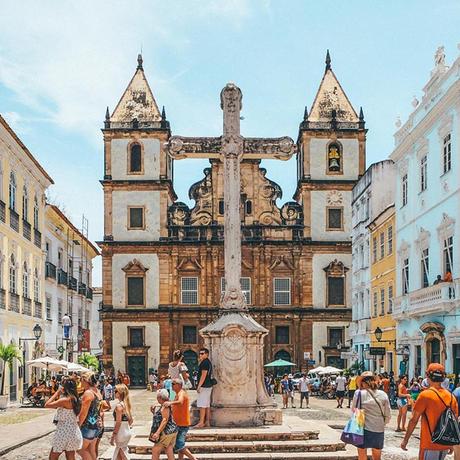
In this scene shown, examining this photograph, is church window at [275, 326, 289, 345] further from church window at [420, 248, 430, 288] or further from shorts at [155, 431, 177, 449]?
shorts at [155, 431, 177, 449]

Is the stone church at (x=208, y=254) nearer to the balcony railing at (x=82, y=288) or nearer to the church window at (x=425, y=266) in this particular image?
the balcony railing at (x=82, y=288)

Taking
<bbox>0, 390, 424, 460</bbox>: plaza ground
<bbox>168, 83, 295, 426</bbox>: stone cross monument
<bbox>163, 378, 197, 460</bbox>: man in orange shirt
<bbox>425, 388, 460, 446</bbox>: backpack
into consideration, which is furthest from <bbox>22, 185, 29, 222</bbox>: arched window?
<bbox>425, 388, 460, 446</bbox>: backpack

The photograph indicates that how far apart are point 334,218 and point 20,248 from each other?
76.6ft

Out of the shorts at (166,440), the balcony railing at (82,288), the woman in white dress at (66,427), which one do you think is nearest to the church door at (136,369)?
the balcony railing at (82,288)

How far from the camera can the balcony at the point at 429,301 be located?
1059 inches

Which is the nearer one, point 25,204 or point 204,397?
point 204,397

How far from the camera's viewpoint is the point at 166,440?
11.3 m

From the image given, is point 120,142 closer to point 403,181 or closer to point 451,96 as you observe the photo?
point 403,181

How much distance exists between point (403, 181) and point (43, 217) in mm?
16795

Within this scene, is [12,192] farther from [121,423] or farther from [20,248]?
[121,423]

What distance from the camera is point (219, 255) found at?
5381 centimetres

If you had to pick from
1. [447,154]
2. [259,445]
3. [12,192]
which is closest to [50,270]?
[12,192]

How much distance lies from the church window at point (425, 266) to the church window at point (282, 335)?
2306 cm

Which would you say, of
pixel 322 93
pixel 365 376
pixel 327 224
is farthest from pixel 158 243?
pixel 365 376
